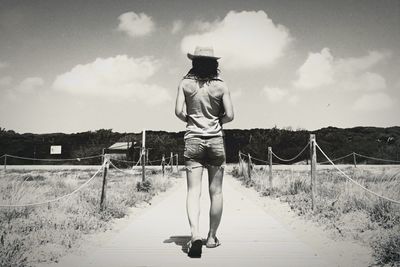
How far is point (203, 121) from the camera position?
326 centimetres

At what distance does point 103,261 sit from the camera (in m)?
3.10

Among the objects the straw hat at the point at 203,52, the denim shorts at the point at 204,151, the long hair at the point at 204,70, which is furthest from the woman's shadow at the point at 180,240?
the straw hat at the point at 203,52

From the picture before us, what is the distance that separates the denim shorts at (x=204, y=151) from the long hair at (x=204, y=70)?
606 millimetres

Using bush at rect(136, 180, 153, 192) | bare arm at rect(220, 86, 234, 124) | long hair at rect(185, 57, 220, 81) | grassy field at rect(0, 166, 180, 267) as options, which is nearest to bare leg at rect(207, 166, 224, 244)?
bare arm at rect(220, 86, 234, 124)

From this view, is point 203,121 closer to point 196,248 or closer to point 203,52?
point 203,52

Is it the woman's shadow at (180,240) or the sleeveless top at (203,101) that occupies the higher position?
the sleeveless top at (203,101)

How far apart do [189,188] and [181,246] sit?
0.76 metres

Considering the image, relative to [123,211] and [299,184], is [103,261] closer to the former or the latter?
[123,211]

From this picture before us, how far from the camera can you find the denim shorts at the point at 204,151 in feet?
10.5

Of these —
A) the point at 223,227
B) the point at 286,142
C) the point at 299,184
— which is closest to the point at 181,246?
the point at 223,227

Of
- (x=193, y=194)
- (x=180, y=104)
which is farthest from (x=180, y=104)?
(x=193, y=194)

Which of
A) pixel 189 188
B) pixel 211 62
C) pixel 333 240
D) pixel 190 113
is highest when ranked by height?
pixel 211 62

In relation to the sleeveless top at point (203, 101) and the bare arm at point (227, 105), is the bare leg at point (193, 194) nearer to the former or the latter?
the sleeveless top at point (203, 101)

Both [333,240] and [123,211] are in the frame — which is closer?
[333,240]
